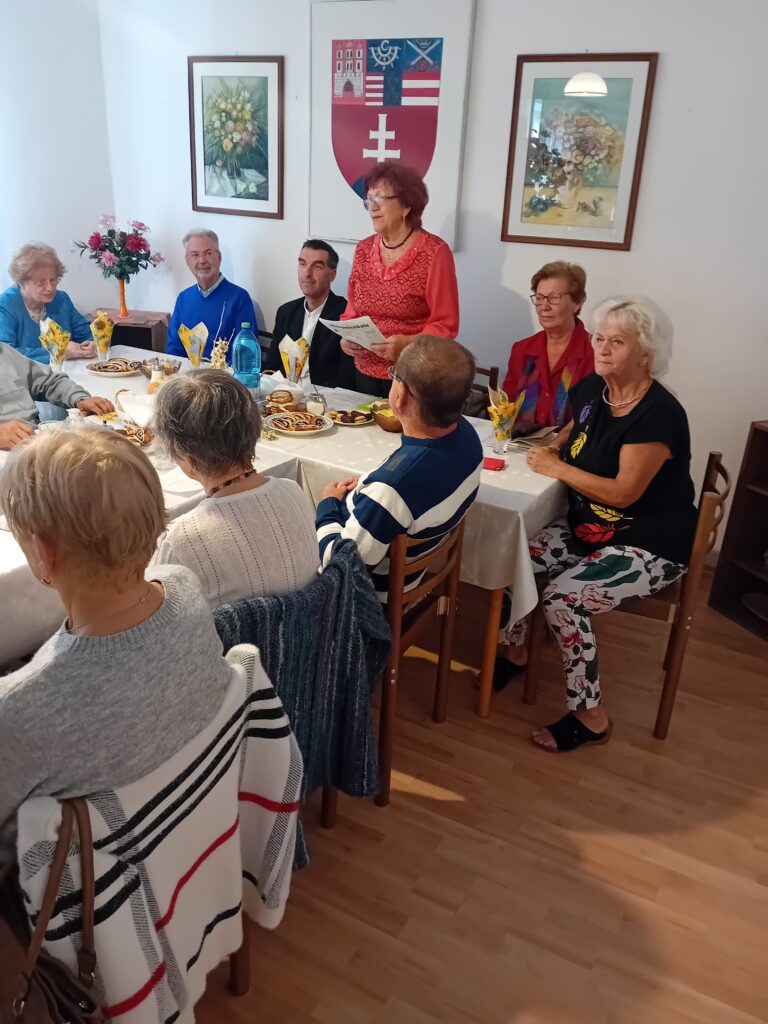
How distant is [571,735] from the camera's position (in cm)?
227

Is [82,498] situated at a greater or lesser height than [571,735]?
greater

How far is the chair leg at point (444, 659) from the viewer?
7.29ft

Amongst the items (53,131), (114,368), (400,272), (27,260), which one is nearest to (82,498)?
(400,272)

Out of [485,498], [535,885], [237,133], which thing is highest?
[237,133]

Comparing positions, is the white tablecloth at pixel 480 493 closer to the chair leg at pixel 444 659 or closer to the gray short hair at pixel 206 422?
A: the chair leg at pixel 444 659

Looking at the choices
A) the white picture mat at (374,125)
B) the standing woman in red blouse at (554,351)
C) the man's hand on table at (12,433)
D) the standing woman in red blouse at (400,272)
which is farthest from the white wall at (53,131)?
the standing woman in red blouse at (554,351)

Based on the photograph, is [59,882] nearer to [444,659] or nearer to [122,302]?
[444,659]

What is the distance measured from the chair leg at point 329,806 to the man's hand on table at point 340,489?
0.72m

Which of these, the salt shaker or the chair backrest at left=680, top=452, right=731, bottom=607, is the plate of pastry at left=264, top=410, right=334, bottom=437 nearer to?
the salt shaker

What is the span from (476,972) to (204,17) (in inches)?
173

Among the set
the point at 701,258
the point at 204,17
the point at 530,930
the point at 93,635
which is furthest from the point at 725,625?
the point at 204,17

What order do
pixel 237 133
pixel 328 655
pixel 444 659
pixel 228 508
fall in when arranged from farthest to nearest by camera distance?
pixel 237 133, pixel 444 659, pixel 328 655, pixel 228 508

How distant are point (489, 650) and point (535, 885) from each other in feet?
2.24

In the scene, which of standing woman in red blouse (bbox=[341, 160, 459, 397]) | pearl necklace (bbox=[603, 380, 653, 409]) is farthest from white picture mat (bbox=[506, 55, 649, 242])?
pearl necklace (bbox=[603, 380, 653, 409])
